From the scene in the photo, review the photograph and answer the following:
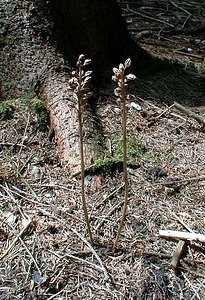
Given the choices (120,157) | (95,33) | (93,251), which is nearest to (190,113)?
(120,157)

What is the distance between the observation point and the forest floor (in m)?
2.22

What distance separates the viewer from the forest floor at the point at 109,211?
2.22m

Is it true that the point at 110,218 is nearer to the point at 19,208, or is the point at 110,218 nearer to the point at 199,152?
the point at 19,208

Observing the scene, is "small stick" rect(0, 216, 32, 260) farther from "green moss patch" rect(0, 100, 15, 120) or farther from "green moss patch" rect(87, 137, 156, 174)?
"green moss patch" rect(0, 100, 15, 120)

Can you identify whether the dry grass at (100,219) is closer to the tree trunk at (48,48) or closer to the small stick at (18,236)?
the small stick at (18,236)

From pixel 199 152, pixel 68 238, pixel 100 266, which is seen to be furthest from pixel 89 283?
pixel 199 152

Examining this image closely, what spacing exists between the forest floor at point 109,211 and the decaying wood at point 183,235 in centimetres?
3

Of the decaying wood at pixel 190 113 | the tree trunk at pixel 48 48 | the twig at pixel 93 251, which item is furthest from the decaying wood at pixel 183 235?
the decaying wood at pixel 190 113

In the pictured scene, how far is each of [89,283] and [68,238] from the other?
246 mm

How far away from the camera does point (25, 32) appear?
305 centimetres

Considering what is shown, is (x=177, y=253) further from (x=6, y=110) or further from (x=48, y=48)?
(x=48, y=48)

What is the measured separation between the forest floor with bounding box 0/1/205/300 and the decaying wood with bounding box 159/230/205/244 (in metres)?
0.03

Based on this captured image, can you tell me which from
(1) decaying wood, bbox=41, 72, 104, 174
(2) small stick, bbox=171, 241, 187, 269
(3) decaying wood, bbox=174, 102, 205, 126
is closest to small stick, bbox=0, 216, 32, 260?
(1) decaying wood, bbox=41, 72, 104, 174

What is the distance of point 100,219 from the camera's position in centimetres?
→ 247
